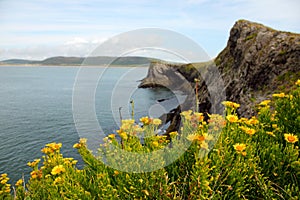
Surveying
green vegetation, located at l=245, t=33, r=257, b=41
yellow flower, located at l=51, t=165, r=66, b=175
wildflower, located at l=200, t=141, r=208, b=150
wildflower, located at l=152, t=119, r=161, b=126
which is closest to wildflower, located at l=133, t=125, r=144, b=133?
wildflower, located at l=152, t=119, r=161, b=126

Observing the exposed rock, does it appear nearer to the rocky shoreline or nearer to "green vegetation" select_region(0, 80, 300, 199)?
the rocky shoreline

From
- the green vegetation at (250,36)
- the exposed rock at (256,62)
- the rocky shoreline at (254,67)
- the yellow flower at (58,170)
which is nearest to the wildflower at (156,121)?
the yellow flower at (58,170)

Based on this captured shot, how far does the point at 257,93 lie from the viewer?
19734 millimetres

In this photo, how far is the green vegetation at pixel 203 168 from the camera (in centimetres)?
263

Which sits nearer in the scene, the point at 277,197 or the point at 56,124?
the point at 277,197

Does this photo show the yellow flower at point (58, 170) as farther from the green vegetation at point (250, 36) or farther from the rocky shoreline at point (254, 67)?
the green vegetation at point (250, 36)

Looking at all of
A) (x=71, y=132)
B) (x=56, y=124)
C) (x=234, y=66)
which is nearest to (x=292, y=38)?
(x=234, y=66)

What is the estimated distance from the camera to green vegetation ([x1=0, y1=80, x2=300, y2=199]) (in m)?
2.63

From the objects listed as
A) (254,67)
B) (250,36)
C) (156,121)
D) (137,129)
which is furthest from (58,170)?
(250,36)

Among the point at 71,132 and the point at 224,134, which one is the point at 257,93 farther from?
the point at 71,132

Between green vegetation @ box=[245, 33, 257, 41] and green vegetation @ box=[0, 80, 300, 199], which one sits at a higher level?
green vegetation @ box=[245, 33, 257, 41]

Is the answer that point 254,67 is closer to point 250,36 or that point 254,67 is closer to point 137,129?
point 250,36

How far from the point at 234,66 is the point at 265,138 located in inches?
1005

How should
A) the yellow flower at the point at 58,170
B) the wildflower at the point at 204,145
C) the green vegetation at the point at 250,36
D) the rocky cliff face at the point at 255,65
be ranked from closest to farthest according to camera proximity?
1. the wildflower at the point at 204,145
2. the yellow flower at the point at 58,170
3. the rocky cliff face at the point at 255,65
4. the green vegetation at the point at 250,36
